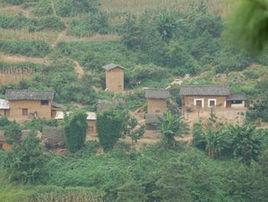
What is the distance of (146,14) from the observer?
92.6 feet

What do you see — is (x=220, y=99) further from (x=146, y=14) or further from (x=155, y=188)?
(x=146, y=14)

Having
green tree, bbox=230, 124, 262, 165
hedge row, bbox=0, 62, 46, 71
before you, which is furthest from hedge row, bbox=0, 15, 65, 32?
green tree, bbox=230, 124, 262, 165

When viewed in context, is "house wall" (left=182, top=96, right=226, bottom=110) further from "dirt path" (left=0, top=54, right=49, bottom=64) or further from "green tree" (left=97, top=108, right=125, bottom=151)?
"dirt path" (left=0, top=54, right=49, bottom=64)

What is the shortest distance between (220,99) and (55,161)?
252 inches

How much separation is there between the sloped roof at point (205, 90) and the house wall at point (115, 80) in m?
2.82

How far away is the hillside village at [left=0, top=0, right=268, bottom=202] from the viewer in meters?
15.8

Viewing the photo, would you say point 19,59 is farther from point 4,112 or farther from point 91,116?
point 91,116

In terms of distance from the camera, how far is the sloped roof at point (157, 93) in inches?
798

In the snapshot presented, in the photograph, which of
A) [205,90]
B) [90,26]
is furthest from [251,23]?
[90,26]

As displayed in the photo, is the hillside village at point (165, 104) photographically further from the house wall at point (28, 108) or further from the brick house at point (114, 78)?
the brick house at point (114, 78)

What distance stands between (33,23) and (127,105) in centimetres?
843

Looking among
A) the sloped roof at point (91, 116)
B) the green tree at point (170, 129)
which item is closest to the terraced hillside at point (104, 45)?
the sloped roof at point (91, 116)

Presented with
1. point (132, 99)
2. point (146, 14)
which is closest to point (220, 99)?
point (132, 99)

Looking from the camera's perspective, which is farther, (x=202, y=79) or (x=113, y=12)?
(x=113, y=12)
